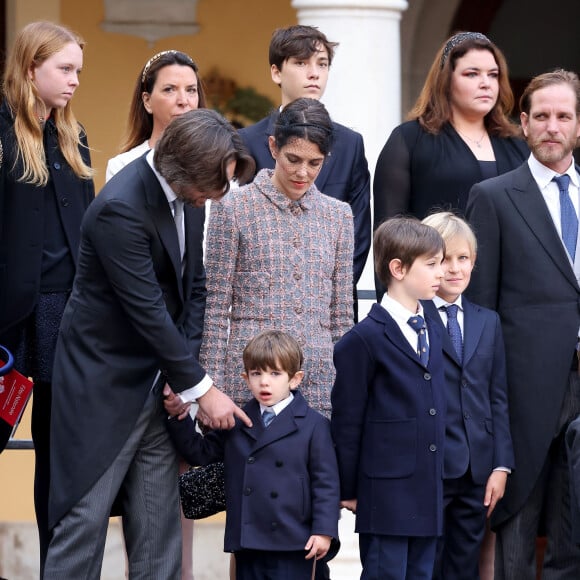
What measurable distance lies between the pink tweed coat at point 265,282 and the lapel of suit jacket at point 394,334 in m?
0.26

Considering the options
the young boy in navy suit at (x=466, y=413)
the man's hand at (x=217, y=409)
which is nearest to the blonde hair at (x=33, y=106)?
the man's hand at (x=217, y=409)

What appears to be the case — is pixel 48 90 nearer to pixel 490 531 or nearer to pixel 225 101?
pixel 490 531

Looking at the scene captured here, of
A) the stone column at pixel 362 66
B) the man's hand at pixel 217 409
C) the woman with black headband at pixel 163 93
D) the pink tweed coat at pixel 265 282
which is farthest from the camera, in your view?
the stone column at pixel 362 66

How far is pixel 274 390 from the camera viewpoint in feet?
15.8

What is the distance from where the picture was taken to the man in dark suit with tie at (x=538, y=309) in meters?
5.19

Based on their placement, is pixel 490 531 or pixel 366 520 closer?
pixel 366 520

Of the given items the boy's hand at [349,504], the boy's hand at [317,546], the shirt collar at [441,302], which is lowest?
the boy's hand at [317,546]

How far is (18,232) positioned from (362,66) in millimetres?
2399

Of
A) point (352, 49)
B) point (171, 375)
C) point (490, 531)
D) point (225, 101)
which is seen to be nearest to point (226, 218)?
point (171, 375)

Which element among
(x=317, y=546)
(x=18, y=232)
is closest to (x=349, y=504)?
(x=317, y=546)

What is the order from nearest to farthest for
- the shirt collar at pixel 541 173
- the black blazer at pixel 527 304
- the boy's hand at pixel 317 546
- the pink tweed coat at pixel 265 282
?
the boy's hand at pixel 317 546, the pink tweed coat at pixel 265 282, the black blazer at pixel 527 304, the shirt collar at pixel 541 173

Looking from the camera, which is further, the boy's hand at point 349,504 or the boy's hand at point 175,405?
the boy's hand at point 349,504

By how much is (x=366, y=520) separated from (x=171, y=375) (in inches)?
30.6

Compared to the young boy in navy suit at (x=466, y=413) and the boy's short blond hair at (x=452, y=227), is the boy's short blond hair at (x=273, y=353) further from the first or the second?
→ the boy's short blond hair at (x=452, y=227)
